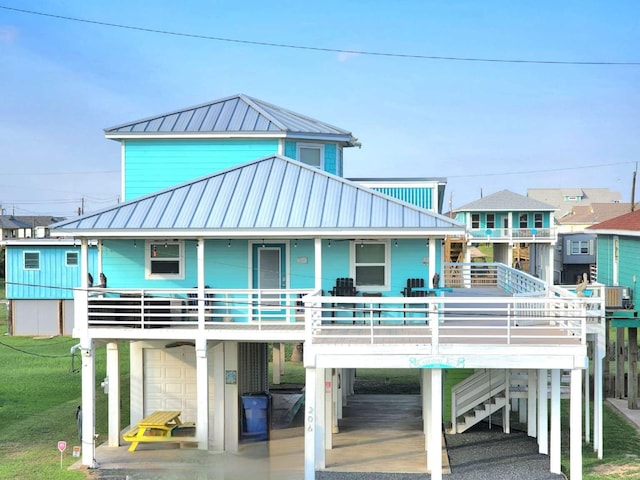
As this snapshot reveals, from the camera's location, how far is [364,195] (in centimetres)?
1958

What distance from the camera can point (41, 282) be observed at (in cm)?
Answer: 4109

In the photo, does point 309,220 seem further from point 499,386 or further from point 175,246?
point 499,386

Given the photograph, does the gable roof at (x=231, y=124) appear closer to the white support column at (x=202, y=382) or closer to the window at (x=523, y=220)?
the white support column at (x=202, y=382)

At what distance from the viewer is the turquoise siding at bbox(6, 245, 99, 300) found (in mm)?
40844

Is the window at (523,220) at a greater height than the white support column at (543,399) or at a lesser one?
greater

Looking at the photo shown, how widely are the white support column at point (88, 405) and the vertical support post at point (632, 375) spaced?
597 inches

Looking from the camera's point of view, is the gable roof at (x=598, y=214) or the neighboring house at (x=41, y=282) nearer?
the neighboring house at (x=41, y=282)

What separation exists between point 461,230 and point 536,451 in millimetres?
5663

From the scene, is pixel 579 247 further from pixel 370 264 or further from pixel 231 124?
pixel 370 264

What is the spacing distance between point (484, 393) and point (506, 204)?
37.5 meters

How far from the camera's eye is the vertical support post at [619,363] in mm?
25625

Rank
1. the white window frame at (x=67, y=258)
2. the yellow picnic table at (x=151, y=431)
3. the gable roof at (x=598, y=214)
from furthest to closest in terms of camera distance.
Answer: the gable roof at (x=598, y=214), the white window frame at (x=67, y=258), the yellow picnic table at (x=151, y=431)

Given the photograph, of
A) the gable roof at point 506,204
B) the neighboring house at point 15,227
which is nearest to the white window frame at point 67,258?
the gable roof at point 506,204

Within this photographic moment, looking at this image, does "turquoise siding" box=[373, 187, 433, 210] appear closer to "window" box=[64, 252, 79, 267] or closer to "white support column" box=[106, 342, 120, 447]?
"white support column" box=[106, 342, 120, 447]
